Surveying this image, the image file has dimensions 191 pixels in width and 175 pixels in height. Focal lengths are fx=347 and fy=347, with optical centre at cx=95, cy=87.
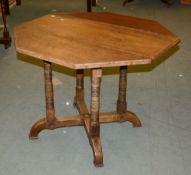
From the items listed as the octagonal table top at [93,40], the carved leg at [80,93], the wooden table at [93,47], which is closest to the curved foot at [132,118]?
the wooden table at [93,47]

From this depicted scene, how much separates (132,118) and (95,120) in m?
0.38

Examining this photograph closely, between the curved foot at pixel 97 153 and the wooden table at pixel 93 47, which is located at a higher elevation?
the wooden table at pixel 93 47

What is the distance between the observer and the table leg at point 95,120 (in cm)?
172

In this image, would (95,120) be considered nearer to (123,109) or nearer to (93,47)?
(123,109)

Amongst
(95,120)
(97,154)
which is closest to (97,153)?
(97,154)

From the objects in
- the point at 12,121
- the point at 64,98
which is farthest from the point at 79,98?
the point at 12,121

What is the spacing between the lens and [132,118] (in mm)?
2199

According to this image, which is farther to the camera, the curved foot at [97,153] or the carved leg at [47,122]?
the carved leg at [47,122]

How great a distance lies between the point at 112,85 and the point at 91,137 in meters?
0.88

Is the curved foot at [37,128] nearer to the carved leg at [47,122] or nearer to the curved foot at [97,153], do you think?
the carved leg at [47,122]

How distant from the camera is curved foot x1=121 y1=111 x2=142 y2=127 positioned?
2.19 meters

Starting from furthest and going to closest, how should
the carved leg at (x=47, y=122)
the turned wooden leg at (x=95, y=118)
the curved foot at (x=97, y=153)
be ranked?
the carved leg at (x=47, y=122) → the curved foot at (x=97, y=153) → the turned wooden leg at (x=95, y=118)

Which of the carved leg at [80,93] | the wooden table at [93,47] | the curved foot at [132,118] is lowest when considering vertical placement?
the curved foot at [132,118]

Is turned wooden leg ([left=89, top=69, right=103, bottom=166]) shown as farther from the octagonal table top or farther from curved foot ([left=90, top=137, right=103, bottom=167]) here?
the octagonal table top
